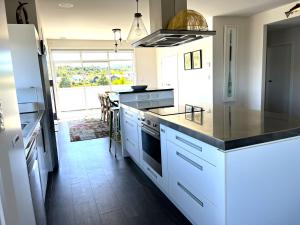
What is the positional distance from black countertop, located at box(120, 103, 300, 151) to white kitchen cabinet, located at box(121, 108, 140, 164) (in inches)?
38.9

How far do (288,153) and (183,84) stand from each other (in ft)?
18.3

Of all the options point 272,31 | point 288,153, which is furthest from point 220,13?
point 288,153

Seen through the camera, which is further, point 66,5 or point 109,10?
point 109,10

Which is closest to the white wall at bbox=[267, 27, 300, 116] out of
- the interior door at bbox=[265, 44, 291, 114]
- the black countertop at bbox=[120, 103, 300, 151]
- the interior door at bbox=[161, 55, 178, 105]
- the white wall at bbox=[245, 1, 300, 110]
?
the interior door at bbox=[265, 44, 291, 114]

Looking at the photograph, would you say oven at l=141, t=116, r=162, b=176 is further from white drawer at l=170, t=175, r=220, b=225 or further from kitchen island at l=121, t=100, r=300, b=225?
kitchen island at l=121, t=100, r=300, b=225

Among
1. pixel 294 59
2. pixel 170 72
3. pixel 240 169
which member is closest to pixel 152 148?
pixel 240 169

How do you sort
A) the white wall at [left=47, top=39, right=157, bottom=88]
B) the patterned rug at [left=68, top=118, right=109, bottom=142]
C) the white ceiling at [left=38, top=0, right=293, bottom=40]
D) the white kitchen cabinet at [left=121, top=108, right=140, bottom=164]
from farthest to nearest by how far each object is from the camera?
the white wall at [left=47, top=39, right=157, bottom=88] < the patterned rug at [left=68, top=118, right=109, bottom=142] < the white ceiling at [left=38, top=0, right=293, bottom=40] < the white kitchen cabinet at [left=121, top=108, right=140, bottom=164]

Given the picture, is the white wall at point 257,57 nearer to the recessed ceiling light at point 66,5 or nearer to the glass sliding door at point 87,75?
the recessed ceiling light at point 66,5

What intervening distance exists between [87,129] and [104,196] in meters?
3.31

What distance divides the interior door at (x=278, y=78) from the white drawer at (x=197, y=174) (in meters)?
5.49

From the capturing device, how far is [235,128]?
1544 millimetres

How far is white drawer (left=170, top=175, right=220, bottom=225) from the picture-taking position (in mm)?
1482

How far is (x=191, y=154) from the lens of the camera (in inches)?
65.5

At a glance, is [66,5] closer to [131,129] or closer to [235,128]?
[131,129]
